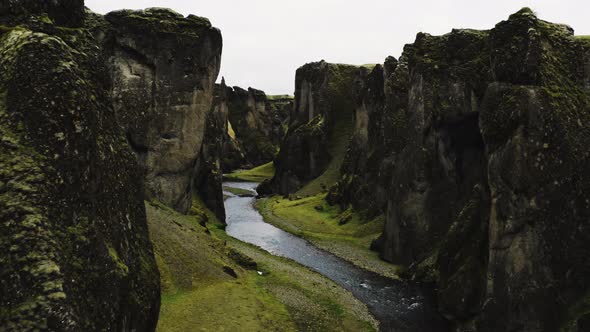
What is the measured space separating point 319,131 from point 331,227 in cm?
5191

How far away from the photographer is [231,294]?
45.2 metres

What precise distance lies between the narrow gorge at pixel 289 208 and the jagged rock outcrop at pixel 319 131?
28324 millimetres

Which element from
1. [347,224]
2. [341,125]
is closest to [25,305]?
[347,224]

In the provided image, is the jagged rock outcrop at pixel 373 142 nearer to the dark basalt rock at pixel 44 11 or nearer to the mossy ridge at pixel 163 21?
the mossy ridge at pixel 163 21

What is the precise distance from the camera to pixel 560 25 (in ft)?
139

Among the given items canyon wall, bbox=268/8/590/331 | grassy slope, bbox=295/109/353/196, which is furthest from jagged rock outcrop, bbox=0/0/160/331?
grassy slope, bbox=295/109/353/196

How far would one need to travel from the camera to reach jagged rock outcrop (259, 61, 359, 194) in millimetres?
136875

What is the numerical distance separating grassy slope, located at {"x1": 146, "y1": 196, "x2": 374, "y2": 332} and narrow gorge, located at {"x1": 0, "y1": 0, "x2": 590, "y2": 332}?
0.26 metres

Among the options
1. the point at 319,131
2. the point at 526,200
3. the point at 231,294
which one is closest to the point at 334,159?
the point at 319,131

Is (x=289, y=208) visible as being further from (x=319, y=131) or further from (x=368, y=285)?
(x=368, y=285)

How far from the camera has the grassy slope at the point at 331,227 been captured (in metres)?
68.3

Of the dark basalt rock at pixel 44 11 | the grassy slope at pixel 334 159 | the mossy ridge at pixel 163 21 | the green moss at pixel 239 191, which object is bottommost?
the green moss at pixel 239 191

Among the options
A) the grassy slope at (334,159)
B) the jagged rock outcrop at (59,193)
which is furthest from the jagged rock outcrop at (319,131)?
the jagged rock outcrop at (59,193)

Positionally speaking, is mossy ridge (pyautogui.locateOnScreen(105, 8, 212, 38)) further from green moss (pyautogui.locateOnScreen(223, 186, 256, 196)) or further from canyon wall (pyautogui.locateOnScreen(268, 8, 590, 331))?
green moss (pyautogui.locateOnScreen(223, 186, 256, 196))
